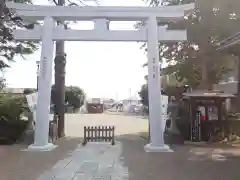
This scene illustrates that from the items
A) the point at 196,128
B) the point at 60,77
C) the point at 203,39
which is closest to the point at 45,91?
the point at 60,77

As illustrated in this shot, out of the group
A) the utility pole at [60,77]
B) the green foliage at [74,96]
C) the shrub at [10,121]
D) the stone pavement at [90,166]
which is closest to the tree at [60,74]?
the utility pole at [60,77]

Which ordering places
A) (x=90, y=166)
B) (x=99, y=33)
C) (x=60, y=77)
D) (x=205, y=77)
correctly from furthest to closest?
1. (x=205, y=77)
2. (x=60, y=77)
3. (x=99, y=33)
4. (x=90, y=166)

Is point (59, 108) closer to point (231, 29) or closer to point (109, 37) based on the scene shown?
point (109, 37)

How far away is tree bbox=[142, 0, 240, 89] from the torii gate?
3.72 meters

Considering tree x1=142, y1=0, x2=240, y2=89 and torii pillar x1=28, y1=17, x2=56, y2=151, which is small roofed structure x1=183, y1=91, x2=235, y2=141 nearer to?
tree x1=142, y1=0, x2=240, y2=89

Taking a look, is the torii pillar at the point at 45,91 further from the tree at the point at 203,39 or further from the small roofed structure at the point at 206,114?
the tree at the point at 203,39

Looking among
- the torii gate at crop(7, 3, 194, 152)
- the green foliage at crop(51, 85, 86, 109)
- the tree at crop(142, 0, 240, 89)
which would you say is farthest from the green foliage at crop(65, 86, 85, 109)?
the torii gate at crop(7, 3, 194, 152)

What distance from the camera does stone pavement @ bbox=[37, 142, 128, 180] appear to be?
962 centimetres

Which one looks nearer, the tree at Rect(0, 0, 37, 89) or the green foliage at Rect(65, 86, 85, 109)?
the tree at Rect(0, 0, 37, 89)

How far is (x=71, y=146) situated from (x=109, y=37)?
496 cm

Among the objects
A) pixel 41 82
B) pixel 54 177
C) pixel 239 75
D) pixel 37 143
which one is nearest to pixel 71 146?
pixel 37 143

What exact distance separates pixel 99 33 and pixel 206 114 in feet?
20.7

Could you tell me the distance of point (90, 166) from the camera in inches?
440

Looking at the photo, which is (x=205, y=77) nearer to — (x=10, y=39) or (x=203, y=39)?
(x=203, y=39)
